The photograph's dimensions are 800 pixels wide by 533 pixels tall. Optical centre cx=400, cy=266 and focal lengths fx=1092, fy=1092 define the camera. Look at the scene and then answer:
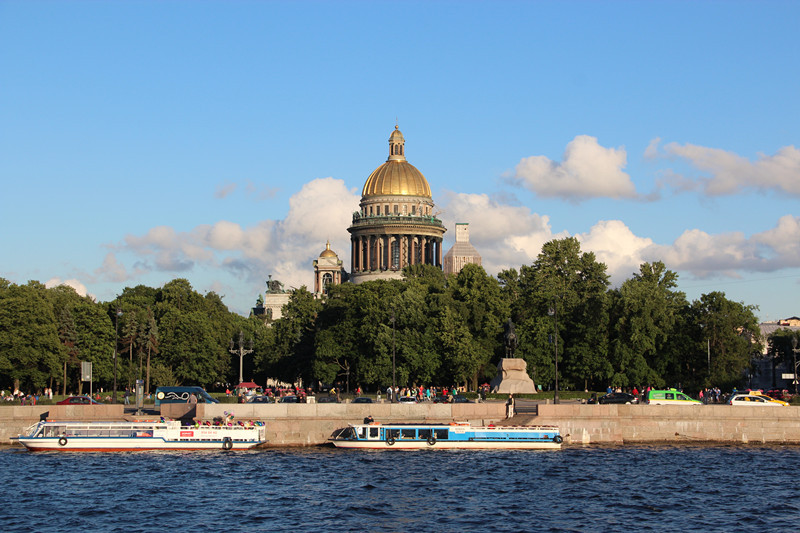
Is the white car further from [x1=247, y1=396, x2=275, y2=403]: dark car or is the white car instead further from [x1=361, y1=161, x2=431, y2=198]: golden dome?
[x1=361, y1=161, x2=431, y2=198]: golden dome

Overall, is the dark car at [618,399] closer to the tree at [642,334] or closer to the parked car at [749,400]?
the parked car at [749,400]

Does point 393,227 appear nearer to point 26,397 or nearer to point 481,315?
point 481,315

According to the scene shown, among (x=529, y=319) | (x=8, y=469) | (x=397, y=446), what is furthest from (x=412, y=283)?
(x=8, y=469)

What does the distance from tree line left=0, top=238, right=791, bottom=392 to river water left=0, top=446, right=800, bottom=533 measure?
22019 mm

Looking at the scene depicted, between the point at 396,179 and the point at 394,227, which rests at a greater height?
the point at 396,179

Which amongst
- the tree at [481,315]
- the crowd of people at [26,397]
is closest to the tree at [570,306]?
the tree at [481,315]

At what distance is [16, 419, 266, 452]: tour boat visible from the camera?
53625 mm

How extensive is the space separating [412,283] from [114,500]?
67.8 metres

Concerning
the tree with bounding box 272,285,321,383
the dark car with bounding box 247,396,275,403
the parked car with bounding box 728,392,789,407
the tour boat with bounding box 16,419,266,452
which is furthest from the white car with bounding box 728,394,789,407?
the tree with bounding box 272,285,321,383

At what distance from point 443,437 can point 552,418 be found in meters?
5.75

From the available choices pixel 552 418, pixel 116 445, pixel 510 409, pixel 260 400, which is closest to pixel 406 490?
pixel 552 418

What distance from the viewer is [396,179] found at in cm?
16400

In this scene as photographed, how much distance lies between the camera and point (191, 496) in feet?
136

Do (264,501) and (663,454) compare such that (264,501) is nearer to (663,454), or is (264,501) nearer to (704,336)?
(663,454)
